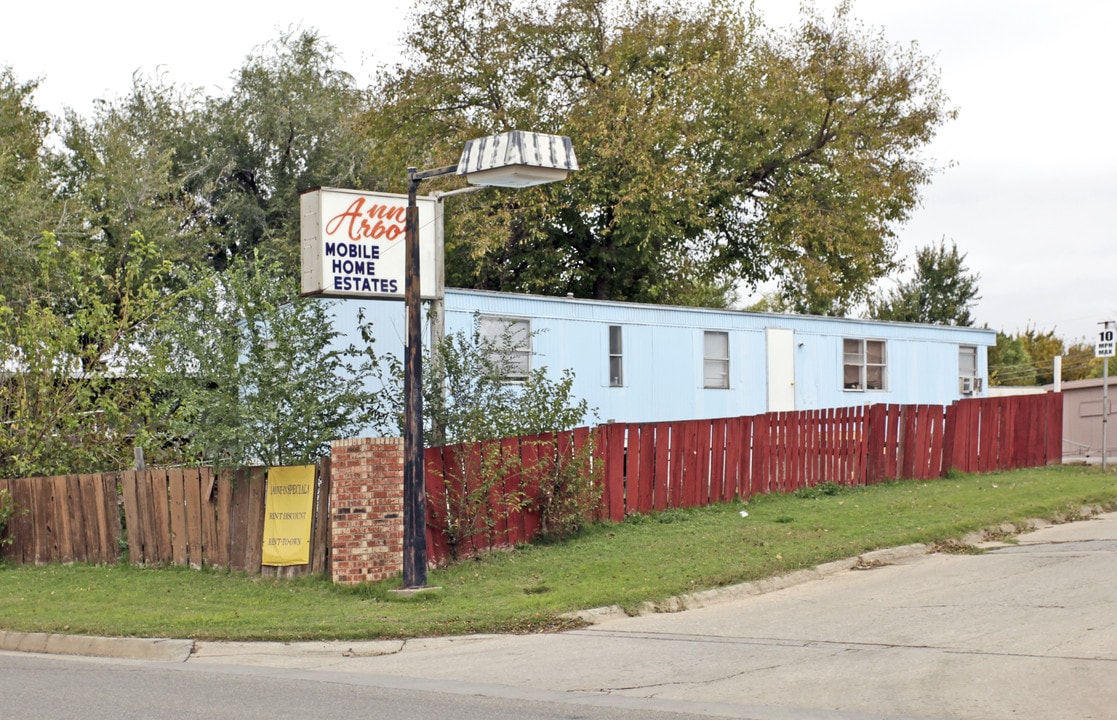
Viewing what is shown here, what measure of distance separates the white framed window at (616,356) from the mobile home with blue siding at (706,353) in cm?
2

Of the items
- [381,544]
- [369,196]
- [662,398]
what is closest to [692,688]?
[381,544]

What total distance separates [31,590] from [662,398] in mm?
12343

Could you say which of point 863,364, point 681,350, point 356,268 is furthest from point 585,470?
point 863,364

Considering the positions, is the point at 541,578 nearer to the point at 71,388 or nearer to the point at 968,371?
the point at 71,388

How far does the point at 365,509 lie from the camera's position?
45.7ft

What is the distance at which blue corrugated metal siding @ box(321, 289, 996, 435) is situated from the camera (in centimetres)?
2200

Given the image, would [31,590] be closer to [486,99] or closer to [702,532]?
[702,532]

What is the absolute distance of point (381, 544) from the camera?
45.8 feet

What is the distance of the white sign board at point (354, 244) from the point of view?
16.5 meters

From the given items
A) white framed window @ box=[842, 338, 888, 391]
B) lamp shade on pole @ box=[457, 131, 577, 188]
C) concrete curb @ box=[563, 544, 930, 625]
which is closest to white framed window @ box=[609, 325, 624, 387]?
white framed window @ box=[842, 338, 888, 391]

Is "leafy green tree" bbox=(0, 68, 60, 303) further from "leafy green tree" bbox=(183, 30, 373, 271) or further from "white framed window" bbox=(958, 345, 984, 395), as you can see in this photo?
"white framed window" bbox=(958, 345, 984, 395)

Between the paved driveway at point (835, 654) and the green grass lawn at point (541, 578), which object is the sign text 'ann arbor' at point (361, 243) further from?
the paved driveway at point (835, 654)

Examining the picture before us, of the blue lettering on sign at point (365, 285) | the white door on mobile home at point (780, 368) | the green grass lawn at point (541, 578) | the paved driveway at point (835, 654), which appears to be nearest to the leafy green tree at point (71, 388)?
the green grass lawn at point (541, 578)

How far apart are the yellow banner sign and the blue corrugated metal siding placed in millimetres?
6268
